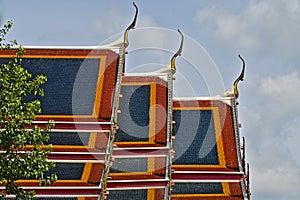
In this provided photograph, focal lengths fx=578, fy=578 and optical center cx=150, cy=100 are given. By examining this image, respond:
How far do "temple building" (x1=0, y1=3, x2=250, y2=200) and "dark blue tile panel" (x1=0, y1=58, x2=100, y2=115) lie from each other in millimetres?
38

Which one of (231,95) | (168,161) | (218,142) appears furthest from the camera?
(231,95)

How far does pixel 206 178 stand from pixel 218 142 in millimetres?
2655

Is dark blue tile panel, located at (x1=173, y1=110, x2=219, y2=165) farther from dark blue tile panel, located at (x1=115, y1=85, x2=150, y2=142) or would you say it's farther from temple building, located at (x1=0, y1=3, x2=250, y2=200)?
dark blue tile panel, located at (x1=115, y1=85, x2=150, y2=142)

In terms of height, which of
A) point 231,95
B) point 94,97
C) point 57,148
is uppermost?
point 231,95

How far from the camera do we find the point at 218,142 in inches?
985

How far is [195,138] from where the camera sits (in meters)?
25.3

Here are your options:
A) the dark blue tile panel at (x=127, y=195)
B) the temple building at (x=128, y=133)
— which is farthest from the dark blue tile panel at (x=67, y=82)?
the dark blue tile panel at (x=127, y=195)

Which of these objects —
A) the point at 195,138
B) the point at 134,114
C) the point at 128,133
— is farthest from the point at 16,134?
the point at 195,138

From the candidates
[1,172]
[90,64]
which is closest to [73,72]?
[90,64]

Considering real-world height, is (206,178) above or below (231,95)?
below

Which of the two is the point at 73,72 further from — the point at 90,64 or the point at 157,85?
the point at 157,85

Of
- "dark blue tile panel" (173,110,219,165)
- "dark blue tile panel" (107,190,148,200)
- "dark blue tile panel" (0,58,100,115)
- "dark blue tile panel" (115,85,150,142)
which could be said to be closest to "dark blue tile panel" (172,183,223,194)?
"dark blue tile panel" (173,110,219,165)

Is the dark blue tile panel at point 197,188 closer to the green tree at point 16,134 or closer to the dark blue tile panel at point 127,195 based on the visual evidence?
the dark blue tile panel at point 127,195

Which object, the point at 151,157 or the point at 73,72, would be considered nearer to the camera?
the point at 151,157
